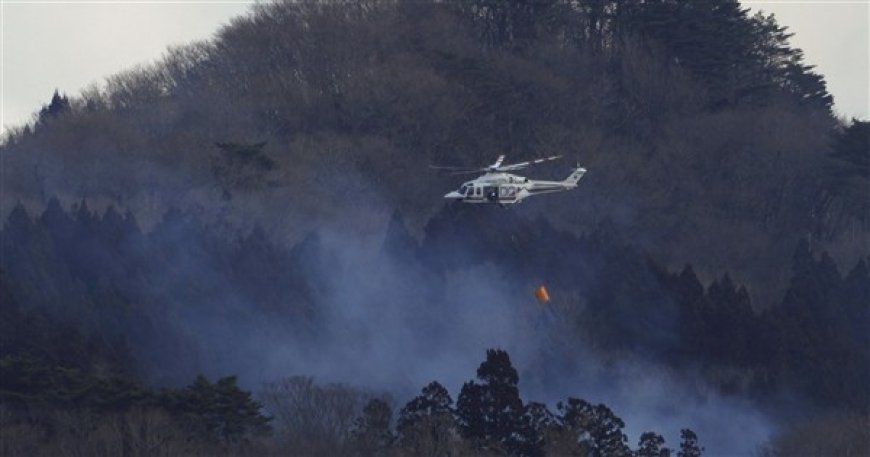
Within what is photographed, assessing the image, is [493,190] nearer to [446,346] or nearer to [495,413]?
[446,346]

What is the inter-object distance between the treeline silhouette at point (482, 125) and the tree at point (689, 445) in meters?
19.5

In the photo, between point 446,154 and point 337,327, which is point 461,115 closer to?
point 446,154

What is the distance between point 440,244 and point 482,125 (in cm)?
1696

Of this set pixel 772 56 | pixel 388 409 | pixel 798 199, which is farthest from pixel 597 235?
pixel 388 409

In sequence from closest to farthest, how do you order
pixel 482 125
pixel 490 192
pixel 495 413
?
pixel 495 413 < pixel 490 192 < pixel 482 125

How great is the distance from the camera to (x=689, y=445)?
92000mm

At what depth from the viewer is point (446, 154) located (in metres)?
128

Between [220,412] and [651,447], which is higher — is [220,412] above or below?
above

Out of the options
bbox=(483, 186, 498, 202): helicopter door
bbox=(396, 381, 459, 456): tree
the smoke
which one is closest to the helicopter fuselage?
bbox=(483, 186, 498, 202): helicopter door

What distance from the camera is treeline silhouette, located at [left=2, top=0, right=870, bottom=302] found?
397 ft

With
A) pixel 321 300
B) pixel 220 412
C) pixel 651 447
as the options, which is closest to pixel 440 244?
pixel 321 300

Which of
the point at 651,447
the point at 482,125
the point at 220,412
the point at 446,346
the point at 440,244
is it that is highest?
the point at 482,125

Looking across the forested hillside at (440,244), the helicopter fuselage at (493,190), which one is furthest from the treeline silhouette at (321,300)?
the helicopter fuselage at (493,190)

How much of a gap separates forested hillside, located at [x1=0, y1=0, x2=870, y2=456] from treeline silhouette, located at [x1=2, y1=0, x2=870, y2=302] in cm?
15
